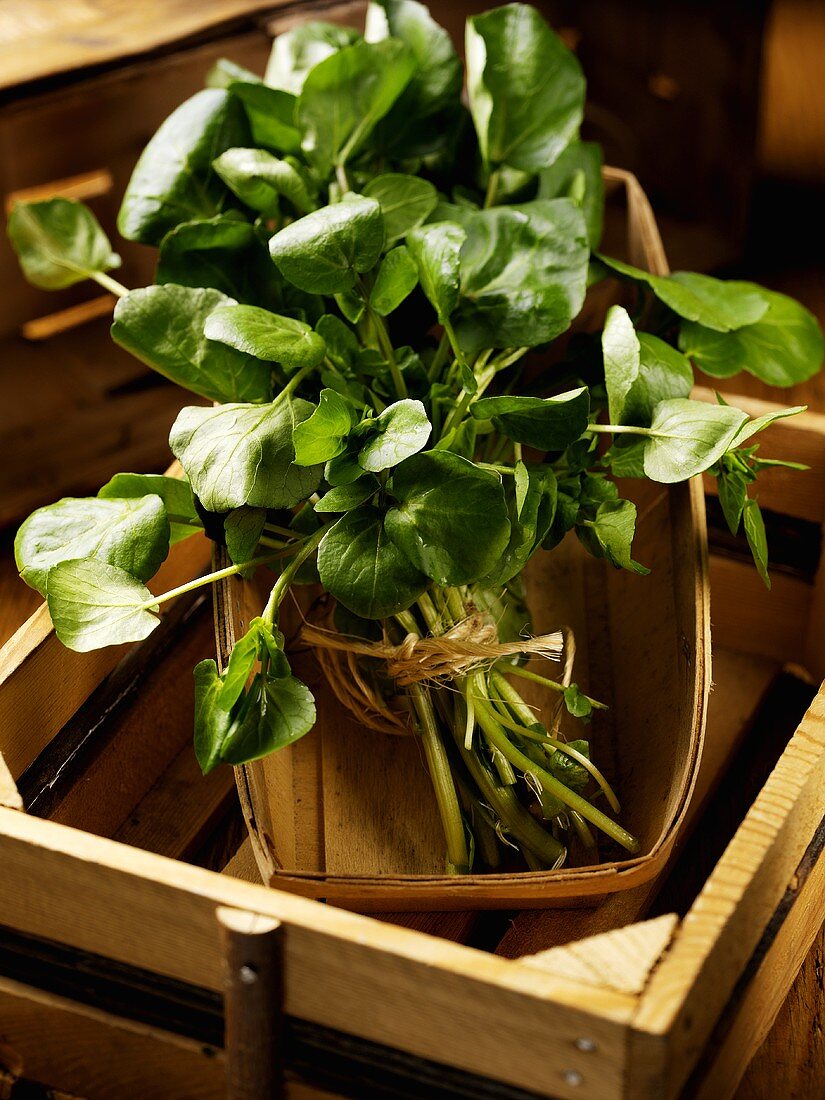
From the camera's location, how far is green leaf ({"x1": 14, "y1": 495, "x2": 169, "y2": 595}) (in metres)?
0.58

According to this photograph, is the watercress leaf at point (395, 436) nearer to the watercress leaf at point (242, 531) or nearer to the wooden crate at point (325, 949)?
the watercress leaf at point (242, 531)

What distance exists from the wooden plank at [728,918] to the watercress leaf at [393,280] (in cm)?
30

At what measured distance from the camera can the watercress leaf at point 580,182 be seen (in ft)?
2.53

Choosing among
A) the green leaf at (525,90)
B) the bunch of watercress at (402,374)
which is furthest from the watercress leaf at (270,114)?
the green leaf at (525,90)

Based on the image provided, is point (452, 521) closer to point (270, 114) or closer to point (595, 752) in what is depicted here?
point (595, 752)

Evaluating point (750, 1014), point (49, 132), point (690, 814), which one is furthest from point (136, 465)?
point (750, 1014)

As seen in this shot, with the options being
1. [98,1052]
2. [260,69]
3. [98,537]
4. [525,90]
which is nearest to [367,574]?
[98,537]

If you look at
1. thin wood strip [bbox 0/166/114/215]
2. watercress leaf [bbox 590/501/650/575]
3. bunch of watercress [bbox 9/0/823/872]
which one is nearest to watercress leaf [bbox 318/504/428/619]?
bunch of watercress [bbox 9/0/823/872]

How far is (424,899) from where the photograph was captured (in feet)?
1.84

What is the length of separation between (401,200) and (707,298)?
20 centimetres

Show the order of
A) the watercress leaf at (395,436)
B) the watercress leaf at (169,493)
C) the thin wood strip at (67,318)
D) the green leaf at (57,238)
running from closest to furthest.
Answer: the watercress leaf at (395,436)
the watercress leaf at (169,493)
the green leaf at (57,238)
the thin wood strip at (67,318)

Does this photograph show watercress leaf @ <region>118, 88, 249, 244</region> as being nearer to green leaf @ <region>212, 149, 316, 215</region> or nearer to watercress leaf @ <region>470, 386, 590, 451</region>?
green leaf @ <region>212, 149, 316, 215</region>

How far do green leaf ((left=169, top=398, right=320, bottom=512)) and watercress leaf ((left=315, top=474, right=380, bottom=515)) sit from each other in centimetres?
3

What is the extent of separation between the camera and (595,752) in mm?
679
